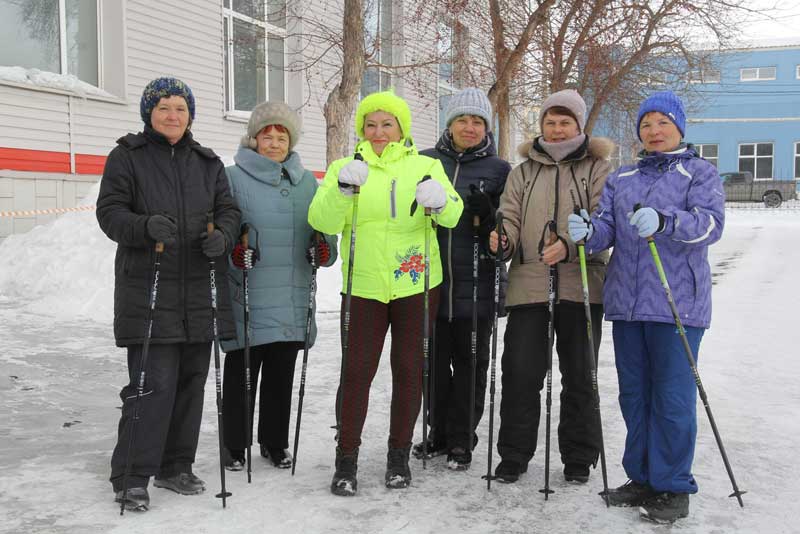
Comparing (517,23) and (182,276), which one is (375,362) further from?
(517,23)

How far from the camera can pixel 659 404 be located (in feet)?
11.3

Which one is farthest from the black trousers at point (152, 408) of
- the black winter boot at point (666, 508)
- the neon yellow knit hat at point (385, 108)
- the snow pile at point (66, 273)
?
the snow pile at point (66, 273)

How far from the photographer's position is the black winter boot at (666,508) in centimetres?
335

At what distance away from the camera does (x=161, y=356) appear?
3.51 metres

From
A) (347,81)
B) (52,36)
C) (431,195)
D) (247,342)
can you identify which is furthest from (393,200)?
(52,36)

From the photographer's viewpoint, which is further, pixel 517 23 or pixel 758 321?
pixel 517 23

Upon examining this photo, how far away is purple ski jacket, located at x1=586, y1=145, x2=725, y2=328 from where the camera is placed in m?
3.32

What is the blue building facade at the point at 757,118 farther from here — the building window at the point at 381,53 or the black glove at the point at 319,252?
the black glove at the point at 319,252

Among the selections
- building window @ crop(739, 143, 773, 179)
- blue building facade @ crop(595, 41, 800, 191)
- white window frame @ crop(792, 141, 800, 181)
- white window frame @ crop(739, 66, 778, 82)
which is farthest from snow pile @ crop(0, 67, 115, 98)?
white window frame @ crop(739, 66, 778, 82)

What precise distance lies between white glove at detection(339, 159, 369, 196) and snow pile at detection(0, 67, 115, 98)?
7.73 metres

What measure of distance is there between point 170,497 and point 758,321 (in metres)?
6.86

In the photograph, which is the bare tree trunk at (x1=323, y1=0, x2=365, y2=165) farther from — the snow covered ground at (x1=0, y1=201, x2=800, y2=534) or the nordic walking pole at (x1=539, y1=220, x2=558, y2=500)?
the nordic walking pole at (x1=539, y1=220, x2=558, y2=500)

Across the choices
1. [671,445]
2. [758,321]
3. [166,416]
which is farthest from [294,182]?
[758,321]

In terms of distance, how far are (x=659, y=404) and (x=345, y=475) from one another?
152 centimetres
